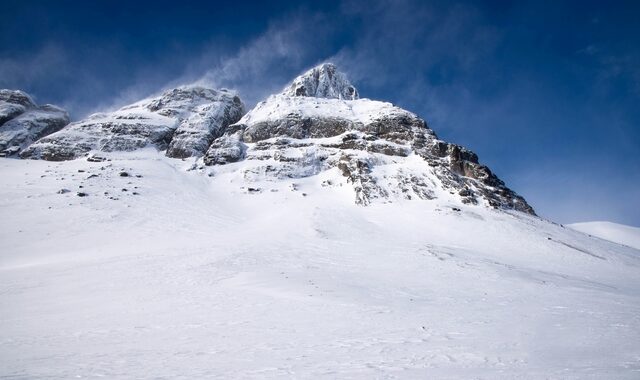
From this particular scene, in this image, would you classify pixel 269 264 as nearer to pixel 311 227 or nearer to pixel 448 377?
pixel 311 227

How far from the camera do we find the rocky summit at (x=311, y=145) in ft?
190

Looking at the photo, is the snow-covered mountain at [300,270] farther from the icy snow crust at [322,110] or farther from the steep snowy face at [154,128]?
the icy snow crust at [322,110]

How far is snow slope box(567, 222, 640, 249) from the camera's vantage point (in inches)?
2655

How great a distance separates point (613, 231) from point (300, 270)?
8054 centimetres

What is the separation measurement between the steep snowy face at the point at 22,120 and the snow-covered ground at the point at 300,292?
4531 centimetres

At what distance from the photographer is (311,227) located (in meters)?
38.4

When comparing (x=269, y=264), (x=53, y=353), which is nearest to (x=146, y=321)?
(x=53, y=353)

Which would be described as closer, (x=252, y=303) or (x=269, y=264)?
(x=252, y=303)

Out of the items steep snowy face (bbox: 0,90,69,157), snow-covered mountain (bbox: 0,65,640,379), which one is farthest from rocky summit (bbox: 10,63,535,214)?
steep snowy face (bbox: 0,90,69,157)

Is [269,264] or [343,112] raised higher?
[343,112]

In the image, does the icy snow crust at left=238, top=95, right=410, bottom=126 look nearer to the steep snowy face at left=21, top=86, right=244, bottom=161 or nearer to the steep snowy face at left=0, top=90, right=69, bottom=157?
the steep snowy face at left=21, top=86, right=244, bottom=161

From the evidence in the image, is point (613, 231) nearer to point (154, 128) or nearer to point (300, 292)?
point (300, 292)

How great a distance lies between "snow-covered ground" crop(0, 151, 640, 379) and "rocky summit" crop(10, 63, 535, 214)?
994cm

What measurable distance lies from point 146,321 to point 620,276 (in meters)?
36.7
